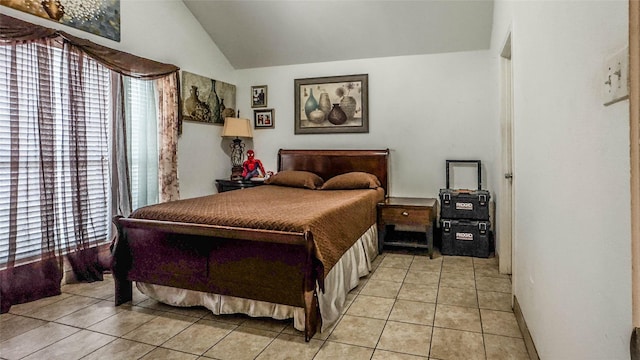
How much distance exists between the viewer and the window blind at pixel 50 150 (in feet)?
8.88

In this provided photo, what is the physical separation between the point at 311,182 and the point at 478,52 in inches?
95.0

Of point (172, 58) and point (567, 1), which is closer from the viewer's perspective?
point (567, 1)

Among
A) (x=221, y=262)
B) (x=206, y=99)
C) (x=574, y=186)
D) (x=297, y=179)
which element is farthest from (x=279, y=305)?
(x=206, y=99)

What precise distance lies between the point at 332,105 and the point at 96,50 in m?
2.62

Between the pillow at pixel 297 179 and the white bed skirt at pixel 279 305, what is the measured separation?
1.45 m

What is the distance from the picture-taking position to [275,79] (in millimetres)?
5082

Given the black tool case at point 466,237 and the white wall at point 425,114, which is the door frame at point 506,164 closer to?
the black tool case at point 466,237

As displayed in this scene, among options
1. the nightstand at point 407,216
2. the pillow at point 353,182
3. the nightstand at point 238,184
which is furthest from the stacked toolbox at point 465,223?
the nightstand at point 238,184

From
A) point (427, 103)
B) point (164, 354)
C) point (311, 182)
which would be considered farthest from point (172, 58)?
point (164, 354)

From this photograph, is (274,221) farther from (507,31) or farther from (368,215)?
(507,31)

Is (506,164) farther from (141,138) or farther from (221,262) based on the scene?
(141,138)

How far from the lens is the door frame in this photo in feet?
10.2

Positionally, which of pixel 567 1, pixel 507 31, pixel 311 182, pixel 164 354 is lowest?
pixel 164 354

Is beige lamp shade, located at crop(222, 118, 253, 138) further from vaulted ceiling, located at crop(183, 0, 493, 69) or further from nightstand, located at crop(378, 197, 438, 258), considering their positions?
nightstand, located at crop(378, 197, 438, 258)
